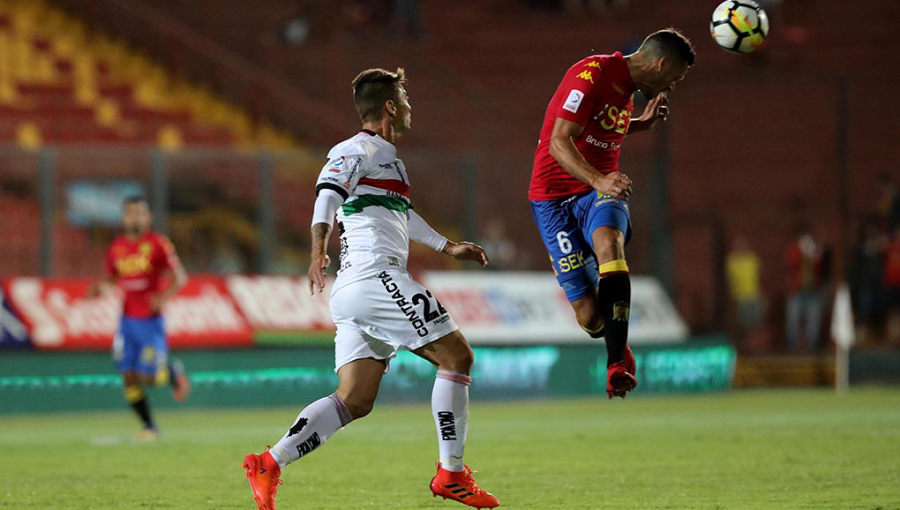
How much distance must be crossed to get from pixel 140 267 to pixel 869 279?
12156 mm

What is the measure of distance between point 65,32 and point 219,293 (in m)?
8.11

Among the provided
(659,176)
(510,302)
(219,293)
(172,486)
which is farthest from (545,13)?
(172,486)

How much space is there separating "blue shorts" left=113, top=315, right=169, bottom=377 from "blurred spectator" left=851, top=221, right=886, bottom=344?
1189 centimetres

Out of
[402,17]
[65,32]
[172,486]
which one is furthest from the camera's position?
[402,17]

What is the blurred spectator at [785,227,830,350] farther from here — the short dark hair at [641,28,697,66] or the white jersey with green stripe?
the white jersey with green stripe

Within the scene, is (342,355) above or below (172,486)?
above

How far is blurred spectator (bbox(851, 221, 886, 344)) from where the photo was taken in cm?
2184

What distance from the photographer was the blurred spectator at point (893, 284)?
21672 mm

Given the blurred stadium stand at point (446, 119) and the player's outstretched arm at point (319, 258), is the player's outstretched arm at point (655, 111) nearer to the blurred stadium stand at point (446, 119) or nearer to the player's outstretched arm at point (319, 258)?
the player's outstretched arm at point (319, 258)

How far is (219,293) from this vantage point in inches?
740

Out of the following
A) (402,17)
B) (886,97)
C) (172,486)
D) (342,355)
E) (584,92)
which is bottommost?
(172,486)

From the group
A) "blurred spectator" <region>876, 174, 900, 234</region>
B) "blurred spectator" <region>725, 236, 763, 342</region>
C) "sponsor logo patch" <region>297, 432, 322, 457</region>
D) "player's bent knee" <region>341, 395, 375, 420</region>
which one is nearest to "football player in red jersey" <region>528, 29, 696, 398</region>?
"player's bent knee" <region>341, 395, 375, 420</region>

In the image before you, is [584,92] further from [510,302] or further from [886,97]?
[886,97]

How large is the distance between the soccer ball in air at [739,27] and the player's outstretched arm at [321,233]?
10.2ft
